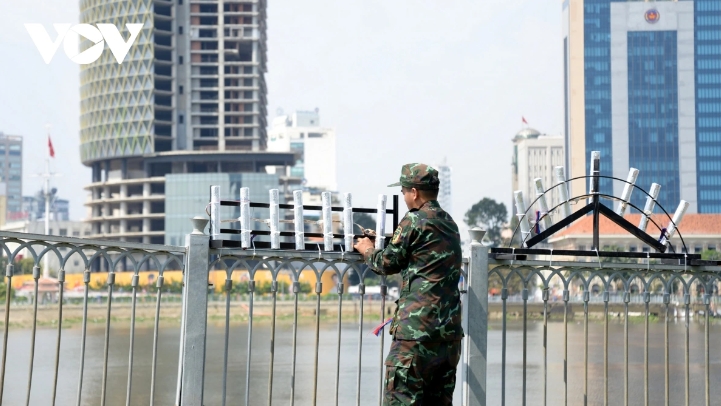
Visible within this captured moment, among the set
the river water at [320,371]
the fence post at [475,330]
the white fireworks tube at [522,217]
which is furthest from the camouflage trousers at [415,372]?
the river water at [320,371]

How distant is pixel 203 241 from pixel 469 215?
384 ft

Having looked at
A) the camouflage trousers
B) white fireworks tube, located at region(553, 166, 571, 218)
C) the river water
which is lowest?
the river water

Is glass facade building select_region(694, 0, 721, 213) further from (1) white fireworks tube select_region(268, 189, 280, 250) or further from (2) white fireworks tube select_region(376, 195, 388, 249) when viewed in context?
(1) white fireworks tube select_region(268, 189, 280, 250)

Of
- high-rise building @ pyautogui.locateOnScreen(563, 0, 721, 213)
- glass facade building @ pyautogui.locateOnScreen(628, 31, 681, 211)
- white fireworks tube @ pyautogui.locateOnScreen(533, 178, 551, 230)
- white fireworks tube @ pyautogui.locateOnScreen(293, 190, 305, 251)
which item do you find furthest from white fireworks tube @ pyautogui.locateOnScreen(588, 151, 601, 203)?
glass facade building @ pyautogui.locateOnScreen(628, 31, 681, 211)

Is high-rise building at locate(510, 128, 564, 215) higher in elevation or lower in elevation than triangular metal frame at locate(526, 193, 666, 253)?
higher

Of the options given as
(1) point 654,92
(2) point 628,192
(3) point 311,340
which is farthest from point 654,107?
(2) point 628,192

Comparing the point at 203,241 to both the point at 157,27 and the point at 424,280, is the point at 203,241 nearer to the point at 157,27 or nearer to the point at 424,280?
the point at 424,280

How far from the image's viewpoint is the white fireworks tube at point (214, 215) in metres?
5.84

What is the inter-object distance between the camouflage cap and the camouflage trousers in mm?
795

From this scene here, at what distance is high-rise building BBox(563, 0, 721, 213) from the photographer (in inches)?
4658

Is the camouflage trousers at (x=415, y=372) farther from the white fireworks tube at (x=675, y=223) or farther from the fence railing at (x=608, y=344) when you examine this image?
the white fireworks tube at (x=675, y=223)

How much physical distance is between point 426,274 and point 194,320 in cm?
144

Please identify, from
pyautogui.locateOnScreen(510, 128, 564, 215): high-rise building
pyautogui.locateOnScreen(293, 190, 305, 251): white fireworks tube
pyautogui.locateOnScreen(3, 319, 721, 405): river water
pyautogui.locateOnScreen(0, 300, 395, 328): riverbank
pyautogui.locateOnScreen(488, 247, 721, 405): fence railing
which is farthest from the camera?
pyautogui.locateOnScreen(510, 128, 564, 215): high-rise building

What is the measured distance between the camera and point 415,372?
5098 mm
